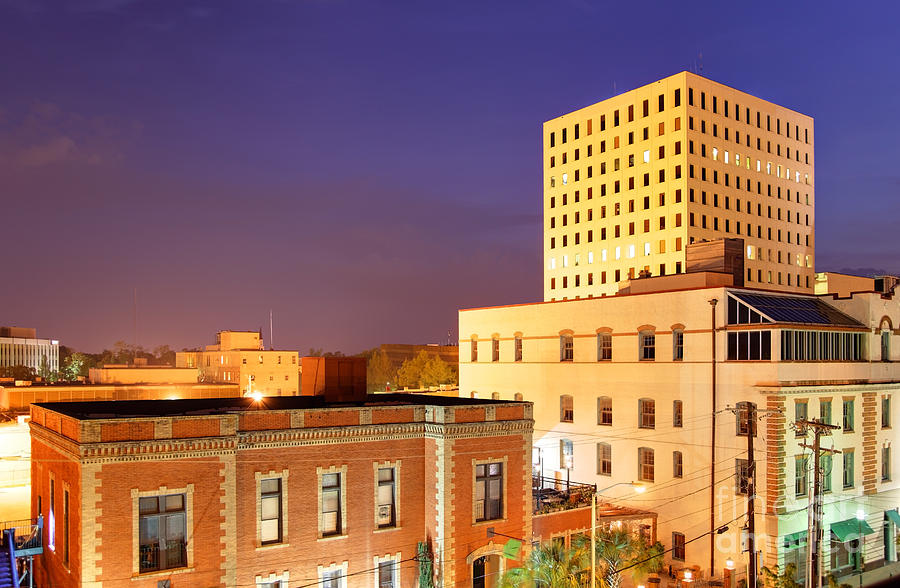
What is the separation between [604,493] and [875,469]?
16807mm

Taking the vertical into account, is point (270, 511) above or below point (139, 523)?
below

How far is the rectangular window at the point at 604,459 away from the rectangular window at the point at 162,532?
31.1 meters

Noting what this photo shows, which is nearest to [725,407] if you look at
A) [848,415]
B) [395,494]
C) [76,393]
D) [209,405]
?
[848,415]

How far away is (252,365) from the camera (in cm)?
13338

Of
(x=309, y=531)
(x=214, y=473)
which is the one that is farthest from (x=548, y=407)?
(x=214, y=473)

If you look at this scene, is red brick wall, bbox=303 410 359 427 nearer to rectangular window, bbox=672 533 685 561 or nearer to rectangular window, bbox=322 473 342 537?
rectangular window, bbox=322 473 342 537

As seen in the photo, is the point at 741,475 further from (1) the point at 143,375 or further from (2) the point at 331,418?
(1) the point at 143,375

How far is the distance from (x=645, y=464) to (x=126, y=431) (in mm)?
33198

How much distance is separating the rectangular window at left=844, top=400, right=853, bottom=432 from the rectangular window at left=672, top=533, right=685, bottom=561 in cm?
1174

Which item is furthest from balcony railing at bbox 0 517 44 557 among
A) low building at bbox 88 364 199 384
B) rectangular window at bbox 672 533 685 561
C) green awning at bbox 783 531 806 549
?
low building at bbox 88 364 199 384

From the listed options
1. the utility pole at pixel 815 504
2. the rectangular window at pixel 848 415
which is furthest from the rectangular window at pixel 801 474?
the rectangular window at pixel 848 415

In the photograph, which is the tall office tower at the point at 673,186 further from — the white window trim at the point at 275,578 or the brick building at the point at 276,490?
the white window trim at the point at 275,578

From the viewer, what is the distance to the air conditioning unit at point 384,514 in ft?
105

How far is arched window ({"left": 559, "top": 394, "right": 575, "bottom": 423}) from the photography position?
53.9 m
